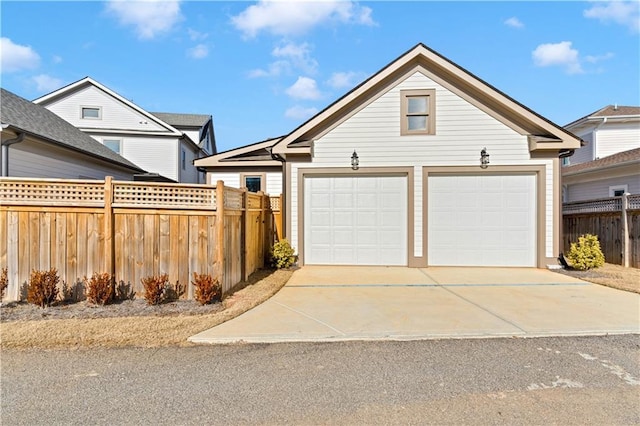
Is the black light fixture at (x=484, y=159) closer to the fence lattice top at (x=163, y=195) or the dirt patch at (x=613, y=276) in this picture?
the dirt patch at (x=613, y=276)

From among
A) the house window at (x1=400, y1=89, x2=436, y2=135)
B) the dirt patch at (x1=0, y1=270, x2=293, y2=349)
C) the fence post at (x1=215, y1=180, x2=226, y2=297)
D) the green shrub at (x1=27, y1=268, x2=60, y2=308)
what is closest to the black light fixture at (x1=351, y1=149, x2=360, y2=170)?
the house window at (x1=400, y1=89, x2=436, y2=135)

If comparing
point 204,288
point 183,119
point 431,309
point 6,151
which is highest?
point 183,119

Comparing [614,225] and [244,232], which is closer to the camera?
[244,232]

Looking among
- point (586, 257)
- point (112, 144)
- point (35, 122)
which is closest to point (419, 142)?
point (586, 257)

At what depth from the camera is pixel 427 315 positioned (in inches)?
202

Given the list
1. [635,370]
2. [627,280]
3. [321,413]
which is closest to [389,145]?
[627,280]

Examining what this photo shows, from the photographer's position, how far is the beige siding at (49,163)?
893cm

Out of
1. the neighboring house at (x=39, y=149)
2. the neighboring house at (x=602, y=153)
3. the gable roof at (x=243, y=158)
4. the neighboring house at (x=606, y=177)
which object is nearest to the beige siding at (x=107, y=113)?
the neighboring house at (x=39, y=149)

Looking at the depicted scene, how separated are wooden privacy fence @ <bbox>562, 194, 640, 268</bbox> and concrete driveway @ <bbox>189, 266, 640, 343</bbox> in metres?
2.86

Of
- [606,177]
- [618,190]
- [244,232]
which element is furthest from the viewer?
[606,177]

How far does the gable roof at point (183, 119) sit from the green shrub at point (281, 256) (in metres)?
18.9

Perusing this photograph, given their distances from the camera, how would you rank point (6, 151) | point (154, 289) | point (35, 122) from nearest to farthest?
point (154, 289), point (6, 151), point (35, 122)

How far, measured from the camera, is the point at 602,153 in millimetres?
18016

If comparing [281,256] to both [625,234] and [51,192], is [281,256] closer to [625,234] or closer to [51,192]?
[51,192]
